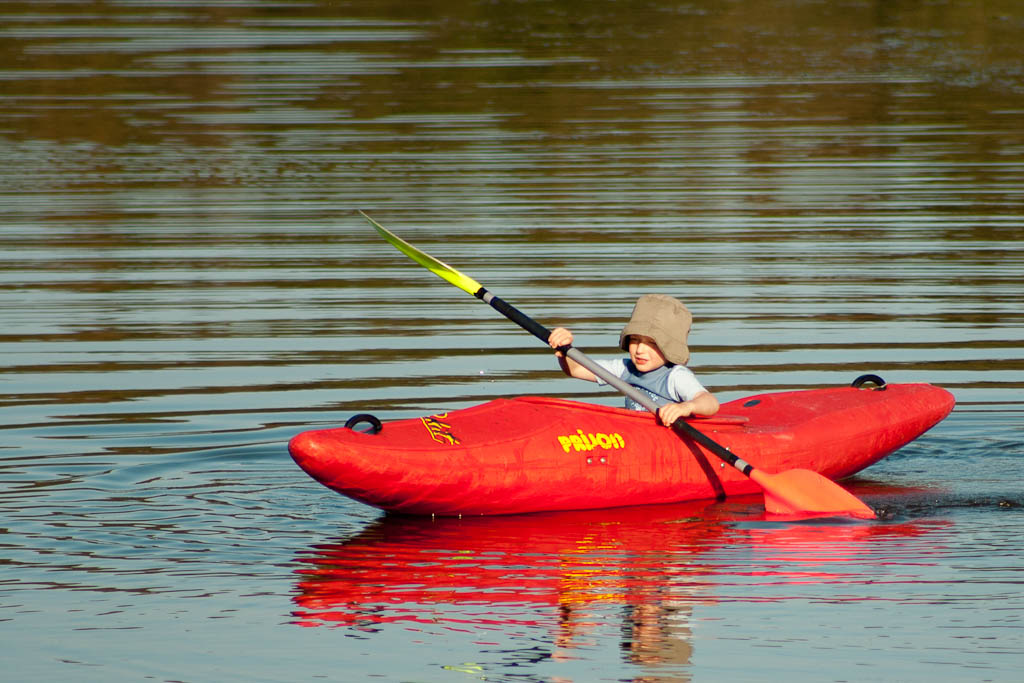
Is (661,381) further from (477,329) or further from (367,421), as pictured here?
(477,329)

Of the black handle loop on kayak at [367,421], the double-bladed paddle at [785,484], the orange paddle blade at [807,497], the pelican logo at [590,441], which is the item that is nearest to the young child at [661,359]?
the double-bladed paddle at [785,484]

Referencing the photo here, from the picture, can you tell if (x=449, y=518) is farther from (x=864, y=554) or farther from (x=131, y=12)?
(x=131, y=12)

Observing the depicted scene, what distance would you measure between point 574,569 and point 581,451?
1.02 m

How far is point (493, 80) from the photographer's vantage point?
26953 millimetres

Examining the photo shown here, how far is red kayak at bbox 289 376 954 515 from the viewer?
7508mm

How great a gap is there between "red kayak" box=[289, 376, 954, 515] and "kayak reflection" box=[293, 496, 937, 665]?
111mm

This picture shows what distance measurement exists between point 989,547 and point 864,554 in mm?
494

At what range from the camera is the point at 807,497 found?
7949 mm

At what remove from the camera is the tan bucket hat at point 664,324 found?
322 inches

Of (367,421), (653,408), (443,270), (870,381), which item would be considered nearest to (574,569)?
(367,421)

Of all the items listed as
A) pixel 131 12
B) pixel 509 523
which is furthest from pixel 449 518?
pixel 131 12

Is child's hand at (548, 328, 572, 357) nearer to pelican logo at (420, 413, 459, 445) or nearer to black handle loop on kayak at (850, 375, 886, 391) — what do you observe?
pelican logo at (420, 413, 459, 445)

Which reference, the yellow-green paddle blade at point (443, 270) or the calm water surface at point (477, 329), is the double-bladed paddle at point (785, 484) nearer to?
the calm water surface at point (477, 329)

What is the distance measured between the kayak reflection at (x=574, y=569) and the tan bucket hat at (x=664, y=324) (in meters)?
0.72
